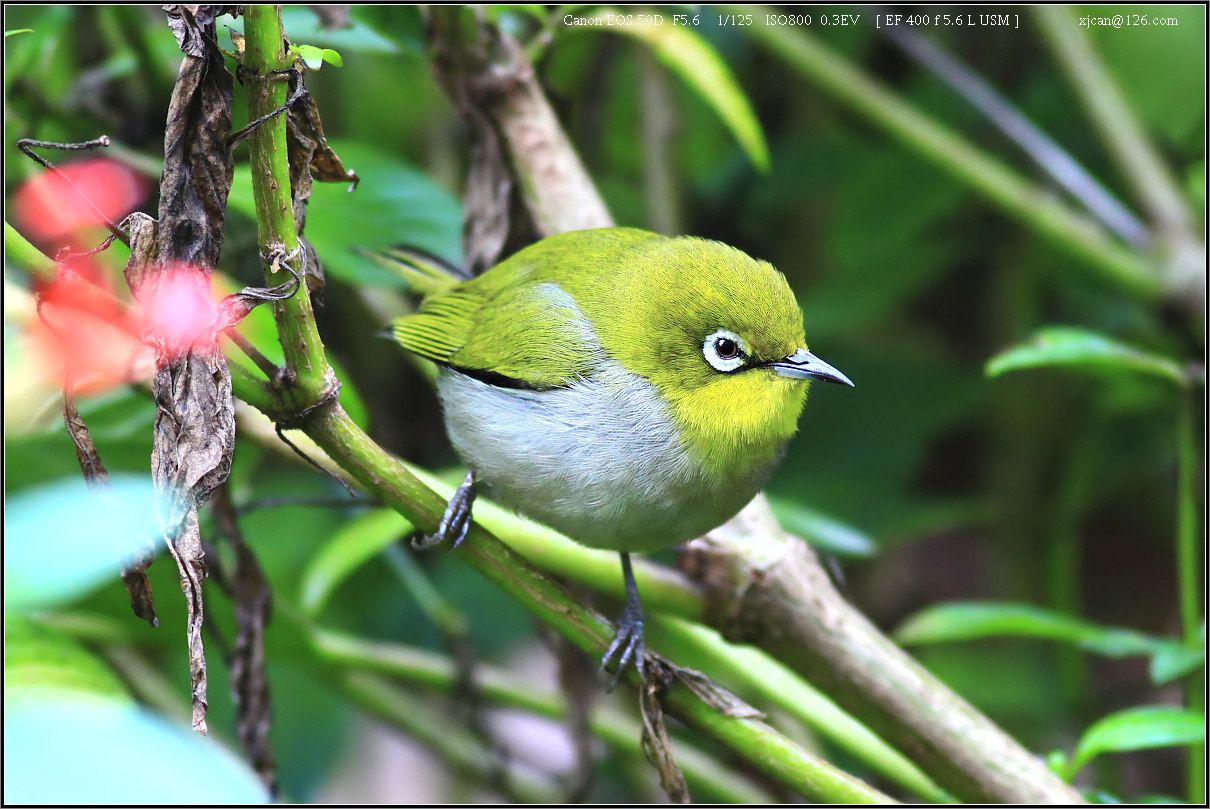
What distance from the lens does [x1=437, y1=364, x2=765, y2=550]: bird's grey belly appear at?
85.9 inches

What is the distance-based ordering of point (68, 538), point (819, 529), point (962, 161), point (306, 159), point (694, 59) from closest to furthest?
point (68, 538), point (306, 159), point (819, 529), point (694, 59), point (962, 161)

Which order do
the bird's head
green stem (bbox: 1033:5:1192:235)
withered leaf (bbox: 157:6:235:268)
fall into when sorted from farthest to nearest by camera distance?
1. green stem (bbox: 1033:5:1192:235)
2. the bird's head
3. withered leaf (bbox: 157:6:235:268)

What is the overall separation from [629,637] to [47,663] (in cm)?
107

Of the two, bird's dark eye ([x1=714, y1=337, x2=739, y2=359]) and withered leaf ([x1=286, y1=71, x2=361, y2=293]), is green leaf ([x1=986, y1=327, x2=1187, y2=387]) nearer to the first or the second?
bird's dark eye ([x1=714, y1=337, x2=739, y2=359])

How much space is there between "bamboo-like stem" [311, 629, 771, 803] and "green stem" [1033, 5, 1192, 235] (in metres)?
2.34

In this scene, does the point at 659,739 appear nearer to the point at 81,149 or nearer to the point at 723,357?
the point at 723,357

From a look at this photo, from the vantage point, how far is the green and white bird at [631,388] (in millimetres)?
2205

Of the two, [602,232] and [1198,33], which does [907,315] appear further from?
[602,232]

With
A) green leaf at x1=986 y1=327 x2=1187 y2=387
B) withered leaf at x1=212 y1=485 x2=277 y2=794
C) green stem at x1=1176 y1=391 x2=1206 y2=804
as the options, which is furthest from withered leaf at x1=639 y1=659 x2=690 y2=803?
green stem at x1=1176 y1=391 x2=1206 y2=804

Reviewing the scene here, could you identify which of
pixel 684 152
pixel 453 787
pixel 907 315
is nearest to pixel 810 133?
pixel 684 152

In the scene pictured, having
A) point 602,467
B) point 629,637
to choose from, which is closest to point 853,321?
point 602,467

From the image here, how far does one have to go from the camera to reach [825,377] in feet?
7.35

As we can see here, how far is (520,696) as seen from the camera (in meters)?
3.06

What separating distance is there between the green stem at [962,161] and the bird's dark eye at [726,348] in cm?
175
